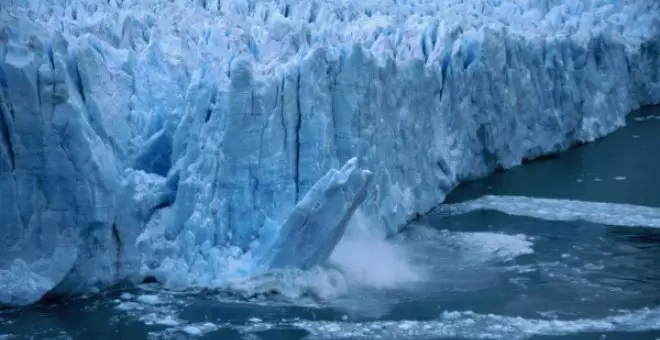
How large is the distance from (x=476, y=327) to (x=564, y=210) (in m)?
3.39

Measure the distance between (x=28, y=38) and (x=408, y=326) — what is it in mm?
3186

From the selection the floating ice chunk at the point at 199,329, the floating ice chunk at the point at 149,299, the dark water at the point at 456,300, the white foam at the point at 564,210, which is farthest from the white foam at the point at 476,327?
the white foam at the point at 564,210

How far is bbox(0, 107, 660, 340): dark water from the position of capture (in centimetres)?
517

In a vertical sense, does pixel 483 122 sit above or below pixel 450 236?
above

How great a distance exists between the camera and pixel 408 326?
528 cm

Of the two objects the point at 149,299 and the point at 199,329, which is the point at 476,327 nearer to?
the point at 199,329

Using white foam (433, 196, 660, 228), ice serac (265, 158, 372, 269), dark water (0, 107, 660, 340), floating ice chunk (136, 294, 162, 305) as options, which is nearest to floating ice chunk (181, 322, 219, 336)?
dark water (0, 107, 660, 340)

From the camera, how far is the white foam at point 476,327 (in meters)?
5.14

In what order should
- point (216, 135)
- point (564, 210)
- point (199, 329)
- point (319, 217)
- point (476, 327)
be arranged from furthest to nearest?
point (564, 210), point (216, 135), point (319, 217), point (476, 327), point (199, 329)

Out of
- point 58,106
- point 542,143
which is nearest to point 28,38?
point 58,106

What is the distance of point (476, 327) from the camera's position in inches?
208

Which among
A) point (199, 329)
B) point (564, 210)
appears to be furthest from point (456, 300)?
point (564, 210)

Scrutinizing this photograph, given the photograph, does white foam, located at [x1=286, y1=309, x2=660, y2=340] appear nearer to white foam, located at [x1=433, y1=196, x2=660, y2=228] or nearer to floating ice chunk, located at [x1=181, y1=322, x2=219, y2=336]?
floating ice chunk, located at [x1=181, y1=322, x2=219, y2=336]

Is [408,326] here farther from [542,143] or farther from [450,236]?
[542,143]
